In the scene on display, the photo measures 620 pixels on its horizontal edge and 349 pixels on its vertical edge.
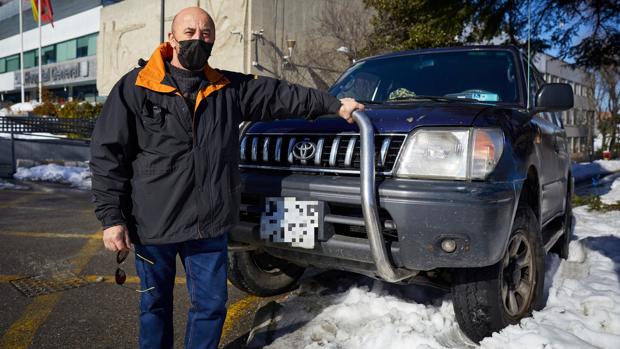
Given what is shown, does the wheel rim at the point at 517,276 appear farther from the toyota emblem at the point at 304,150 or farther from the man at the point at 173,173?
the man at the point at 173,173

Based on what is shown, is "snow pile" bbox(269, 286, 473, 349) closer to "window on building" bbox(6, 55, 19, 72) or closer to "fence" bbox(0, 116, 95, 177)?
"fence" bbox(0, 116, 95, 177)

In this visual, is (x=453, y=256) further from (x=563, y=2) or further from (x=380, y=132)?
(x=563, y=2)

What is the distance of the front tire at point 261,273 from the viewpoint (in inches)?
128

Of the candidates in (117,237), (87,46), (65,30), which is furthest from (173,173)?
(65,30)

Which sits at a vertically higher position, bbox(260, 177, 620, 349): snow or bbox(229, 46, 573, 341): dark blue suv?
bbox(229, 46, 573, 341): dark blue suv

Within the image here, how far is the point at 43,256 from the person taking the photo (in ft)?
14.6

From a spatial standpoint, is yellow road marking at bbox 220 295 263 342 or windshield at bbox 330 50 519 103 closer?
yellow road marking at bbox 220 295 263 342

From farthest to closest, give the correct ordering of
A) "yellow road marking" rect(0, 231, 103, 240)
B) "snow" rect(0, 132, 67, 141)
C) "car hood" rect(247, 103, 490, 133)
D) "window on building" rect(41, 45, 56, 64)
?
"window on building" rect(41, 45, 56, 64) → "snow" rect(0, 132, 67, 141) → "yellow road marking" rect(0, 231, 103, 240) → "car hood" rect(247, 103, 490, 133)

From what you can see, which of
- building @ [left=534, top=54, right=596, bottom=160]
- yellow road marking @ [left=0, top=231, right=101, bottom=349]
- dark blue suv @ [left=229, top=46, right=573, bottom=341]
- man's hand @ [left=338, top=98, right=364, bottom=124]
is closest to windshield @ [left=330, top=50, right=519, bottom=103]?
dark blue suv @ [left=229, top=46, right=573, bottom=341]

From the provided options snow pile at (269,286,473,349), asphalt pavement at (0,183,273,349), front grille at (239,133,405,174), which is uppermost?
front grille at (239,133,405,174)

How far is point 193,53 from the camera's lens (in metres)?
2.16

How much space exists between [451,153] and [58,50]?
157 ft

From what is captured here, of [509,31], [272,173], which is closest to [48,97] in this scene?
[509,31]

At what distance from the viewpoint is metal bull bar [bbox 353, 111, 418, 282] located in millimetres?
2234
